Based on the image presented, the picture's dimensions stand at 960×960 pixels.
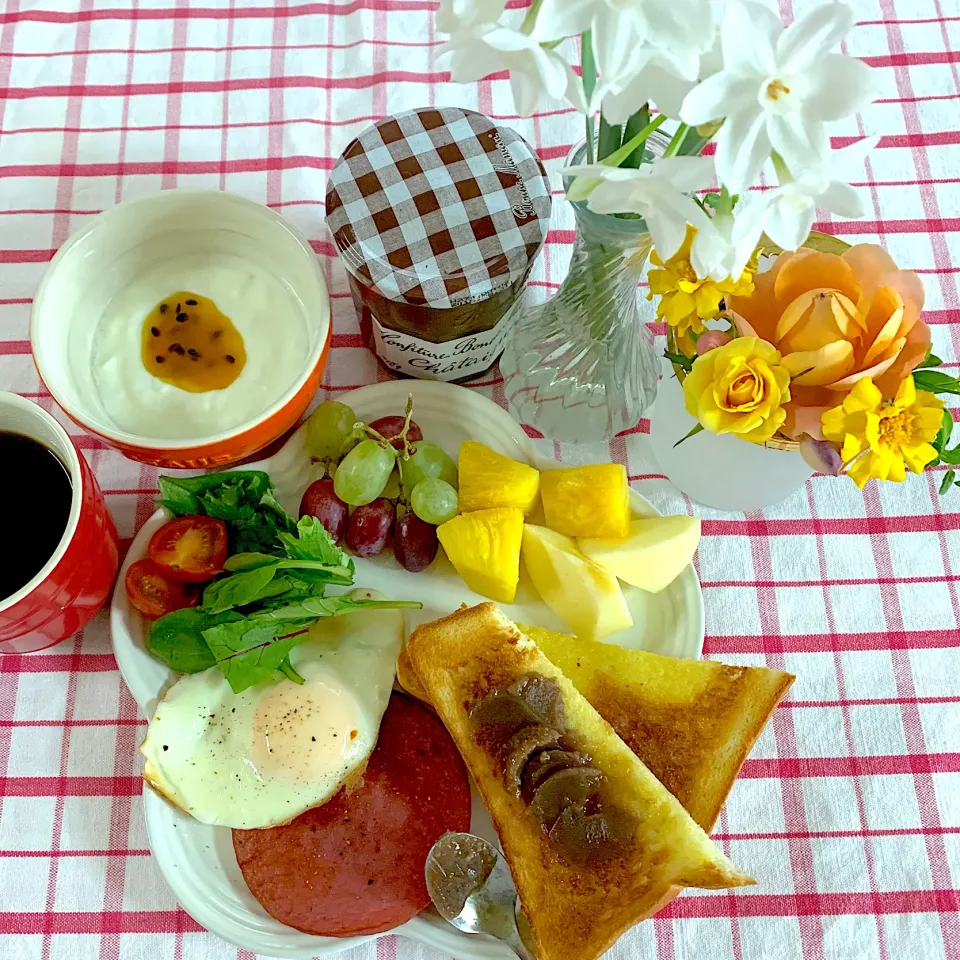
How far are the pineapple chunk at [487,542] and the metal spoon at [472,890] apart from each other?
277 millimetres

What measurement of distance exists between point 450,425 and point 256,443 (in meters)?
0.26

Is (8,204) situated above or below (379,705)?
above

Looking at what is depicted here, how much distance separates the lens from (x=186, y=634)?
0.97m

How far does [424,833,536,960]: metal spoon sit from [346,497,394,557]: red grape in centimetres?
32

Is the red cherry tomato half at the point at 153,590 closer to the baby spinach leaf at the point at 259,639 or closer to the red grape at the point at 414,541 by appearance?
the baby spinach leaf at the point at 259,639

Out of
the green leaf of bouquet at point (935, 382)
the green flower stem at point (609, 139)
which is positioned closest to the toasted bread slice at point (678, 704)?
the green leaf of bouquet at point (935, 382)

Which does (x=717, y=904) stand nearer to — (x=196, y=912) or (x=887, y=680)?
(x=887, y=680)

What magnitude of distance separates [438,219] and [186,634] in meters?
0.50

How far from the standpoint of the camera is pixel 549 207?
954mm

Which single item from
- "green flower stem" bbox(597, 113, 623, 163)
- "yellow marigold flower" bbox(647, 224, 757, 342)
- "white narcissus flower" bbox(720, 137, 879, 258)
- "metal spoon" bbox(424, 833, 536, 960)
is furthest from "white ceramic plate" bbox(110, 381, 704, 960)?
"white narcissus flower" bbox(720, 137, 879, 258)

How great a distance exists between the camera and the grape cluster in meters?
1.00

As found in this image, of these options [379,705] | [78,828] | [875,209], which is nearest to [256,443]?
[379,705]

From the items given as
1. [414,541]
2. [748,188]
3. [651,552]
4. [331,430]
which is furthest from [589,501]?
[748,188]

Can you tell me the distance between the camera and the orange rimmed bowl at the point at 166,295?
0.95 m
